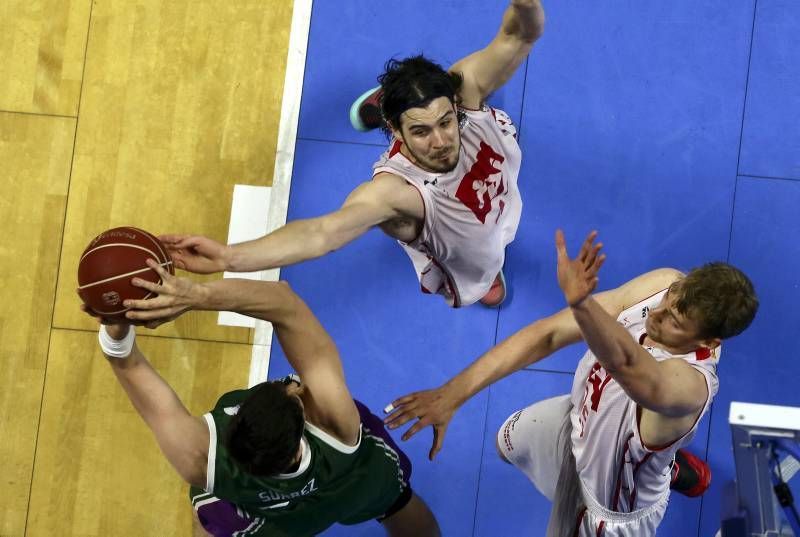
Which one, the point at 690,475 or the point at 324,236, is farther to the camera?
the point at 690,475

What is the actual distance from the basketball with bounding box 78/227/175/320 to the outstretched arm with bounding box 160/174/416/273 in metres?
0.13

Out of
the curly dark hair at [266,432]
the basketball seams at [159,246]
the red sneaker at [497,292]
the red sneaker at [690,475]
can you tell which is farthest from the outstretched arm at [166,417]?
the red sneaker at [690,475]

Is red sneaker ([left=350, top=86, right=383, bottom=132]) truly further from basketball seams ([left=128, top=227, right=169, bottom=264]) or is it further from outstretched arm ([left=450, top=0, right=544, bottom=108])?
basketball seams ([left=128, top=227, right=169, bottom=264])

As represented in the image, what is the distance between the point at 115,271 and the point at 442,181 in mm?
1515

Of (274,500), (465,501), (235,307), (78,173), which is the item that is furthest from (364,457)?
(78,173)

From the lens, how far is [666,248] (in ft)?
15.9

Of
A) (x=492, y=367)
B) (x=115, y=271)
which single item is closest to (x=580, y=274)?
(x=492, y=367)

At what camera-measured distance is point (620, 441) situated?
344 centimetres

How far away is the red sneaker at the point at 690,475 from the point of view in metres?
4.36

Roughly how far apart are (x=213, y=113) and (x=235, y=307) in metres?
2.35

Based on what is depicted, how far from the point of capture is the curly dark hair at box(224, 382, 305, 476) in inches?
120

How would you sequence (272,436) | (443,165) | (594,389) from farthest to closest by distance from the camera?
(443,165)
(594,389)
(272,436)

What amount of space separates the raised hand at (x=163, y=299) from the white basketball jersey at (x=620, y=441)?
1.61 m

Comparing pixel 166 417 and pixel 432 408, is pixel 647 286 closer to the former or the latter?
pixel 432 408
